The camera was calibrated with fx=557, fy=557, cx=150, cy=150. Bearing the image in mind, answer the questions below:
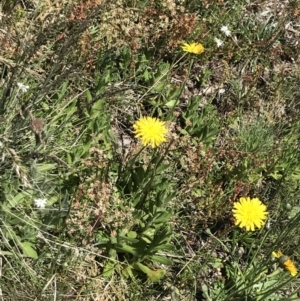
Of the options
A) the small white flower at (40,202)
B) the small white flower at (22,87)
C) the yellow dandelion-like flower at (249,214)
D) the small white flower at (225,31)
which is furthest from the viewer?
the small white flower at (225,31)

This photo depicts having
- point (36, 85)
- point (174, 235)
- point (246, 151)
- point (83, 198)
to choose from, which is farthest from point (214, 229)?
point (36, 85)

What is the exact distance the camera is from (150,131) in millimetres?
2645

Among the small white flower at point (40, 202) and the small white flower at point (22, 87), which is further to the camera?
the small white flower at point (22, 87)

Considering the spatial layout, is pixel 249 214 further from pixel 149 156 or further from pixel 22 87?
pixel 22 87

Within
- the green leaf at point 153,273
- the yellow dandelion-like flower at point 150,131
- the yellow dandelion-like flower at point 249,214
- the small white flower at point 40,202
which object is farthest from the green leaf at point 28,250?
the yellow dandelion-like flower at point 249,214

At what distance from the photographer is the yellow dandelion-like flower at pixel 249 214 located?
2.67 meters

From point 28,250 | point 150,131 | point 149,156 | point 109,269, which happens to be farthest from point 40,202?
point 149,156

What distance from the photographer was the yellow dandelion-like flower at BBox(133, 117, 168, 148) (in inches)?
103

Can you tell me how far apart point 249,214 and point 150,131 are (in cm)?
63

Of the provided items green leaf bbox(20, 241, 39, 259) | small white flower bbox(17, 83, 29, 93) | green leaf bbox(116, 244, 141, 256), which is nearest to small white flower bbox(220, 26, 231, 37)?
small white flower bbox(17, 83, 29, 93)

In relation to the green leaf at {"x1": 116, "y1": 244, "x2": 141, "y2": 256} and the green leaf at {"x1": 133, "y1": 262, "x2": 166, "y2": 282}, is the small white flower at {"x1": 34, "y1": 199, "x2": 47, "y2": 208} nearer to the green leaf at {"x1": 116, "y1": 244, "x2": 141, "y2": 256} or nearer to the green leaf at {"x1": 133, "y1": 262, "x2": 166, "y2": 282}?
the green leaf at {"x1": 116, "y1": 244, "x2": 141, "y2": 256}

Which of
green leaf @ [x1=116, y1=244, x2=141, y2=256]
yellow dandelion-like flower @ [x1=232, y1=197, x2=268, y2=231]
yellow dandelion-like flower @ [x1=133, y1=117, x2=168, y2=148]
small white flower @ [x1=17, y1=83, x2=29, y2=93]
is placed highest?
small white flower @ [x1=17, y1=83, x2=29, y2=93]

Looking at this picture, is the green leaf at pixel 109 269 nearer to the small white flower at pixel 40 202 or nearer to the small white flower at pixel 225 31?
the small white flower at pixel 40 202

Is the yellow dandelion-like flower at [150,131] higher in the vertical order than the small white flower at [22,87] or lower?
lower
